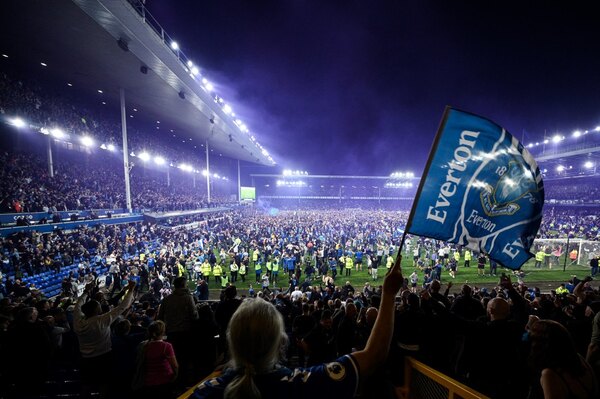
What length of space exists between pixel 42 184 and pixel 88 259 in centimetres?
1162

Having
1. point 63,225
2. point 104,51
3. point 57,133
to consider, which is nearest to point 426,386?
point 63,225

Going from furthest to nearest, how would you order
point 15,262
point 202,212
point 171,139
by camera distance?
point 171,139
point 202,212
point 15,262

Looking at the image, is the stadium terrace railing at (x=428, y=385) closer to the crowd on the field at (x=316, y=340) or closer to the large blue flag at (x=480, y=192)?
the crowd on the field at (x=316, y=340)

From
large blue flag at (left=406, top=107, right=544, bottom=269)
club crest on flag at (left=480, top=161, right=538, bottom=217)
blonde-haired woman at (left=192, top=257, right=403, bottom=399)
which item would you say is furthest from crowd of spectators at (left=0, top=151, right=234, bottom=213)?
club crest on flag at (left=480, top=161, right=538, bottom=217)

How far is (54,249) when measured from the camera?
49.4ft

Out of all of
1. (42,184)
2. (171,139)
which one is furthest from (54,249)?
(171,139)

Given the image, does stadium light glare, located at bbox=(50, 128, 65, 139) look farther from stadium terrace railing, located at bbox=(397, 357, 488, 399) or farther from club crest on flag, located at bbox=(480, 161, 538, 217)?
club crest on flag, located at bbox=(480, 161, 538, 217)

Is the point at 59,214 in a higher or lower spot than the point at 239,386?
lower

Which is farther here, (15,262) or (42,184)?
(42,184)

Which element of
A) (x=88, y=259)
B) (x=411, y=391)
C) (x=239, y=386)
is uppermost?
(x=239, y=386)

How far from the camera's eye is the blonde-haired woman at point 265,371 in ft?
3.64

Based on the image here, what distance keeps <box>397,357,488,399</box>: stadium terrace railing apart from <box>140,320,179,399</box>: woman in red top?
271 cm

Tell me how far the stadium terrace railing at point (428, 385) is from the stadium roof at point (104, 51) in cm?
1889

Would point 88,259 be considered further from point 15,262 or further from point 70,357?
point 70,357
